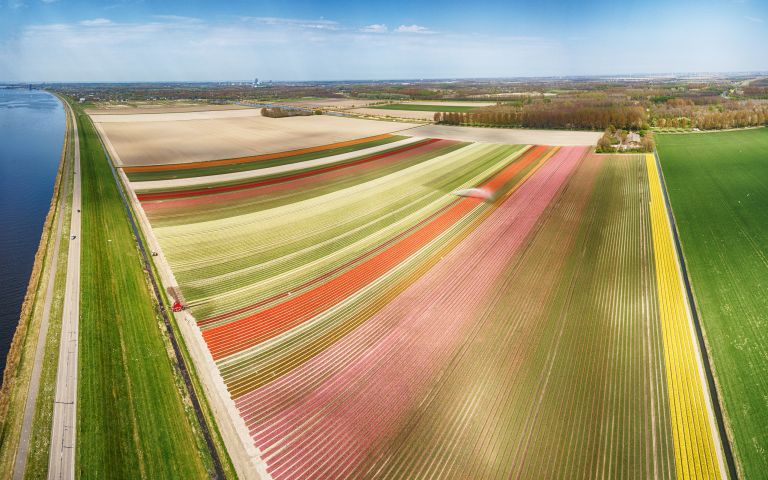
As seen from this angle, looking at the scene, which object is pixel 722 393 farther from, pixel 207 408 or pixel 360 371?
pixel 207 408

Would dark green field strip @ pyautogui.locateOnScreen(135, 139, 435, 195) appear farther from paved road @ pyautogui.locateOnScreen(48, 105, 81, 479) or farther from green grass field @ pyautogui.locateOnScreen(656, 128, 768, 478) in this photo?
green grass field @ pyautogui.locateOnScreen(656, 128, 768, 478)

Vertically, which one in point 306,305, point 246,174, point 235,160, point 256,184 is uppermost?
point 235,160

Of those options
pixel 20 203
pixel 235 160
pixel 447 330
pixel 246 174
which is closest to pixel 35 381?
pixel 447 330

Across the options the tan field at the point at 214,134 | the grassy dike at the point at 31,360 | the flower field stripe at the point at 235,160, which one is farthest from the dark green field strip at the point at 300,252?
the tan field at the point at 214,134

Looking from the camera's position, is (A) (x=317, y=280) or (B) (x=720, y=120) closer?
(A) (x=317, y=280)

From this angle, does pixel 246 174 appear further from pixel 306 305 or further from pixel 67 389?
pixel 67 389

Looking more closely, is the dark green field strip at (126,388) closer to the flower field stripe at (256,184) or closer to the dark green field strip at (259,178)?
the flower field stripe at (256,184)
